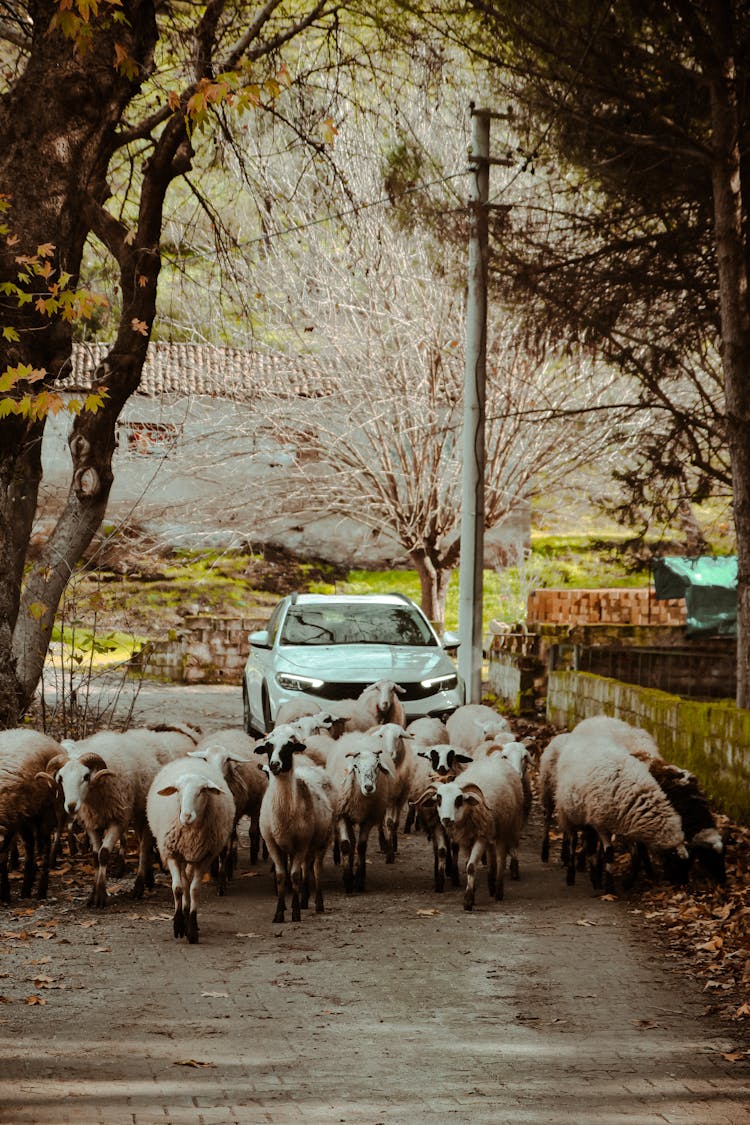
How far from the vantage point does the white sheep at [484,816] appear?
9.18 metres

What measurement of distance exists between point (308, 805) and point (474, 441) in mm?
7959

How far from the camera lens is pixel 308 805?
29.6ft

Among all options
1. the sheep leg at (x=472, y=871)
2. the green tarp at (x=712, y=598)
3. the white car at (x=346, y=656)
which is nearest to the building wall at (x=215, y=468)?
the green tarp at (x=712, y=598)

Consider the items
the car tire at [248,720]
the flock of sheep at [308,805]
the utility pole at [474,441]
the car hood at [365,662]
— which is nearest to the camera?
the flock of sheep at [308,805]

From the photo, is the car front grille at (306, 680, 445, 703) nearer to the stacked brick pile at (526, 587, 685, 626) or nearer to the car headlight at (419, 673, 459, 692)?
the car headlight at (419, 673, 459, 692)

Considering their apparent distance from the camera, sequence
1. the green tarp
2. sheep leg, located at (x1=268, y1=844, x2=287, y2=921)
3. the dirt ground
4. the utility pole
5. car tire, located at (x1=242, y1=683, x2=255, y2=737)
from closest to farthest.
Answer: the dirt ground → sheep leg, located at (x1=268, y1=844, x2=287, y2=921) → the utility pole → car tire, located at (x1=242, y1=683, x2=255, y2=737) → the green tarp

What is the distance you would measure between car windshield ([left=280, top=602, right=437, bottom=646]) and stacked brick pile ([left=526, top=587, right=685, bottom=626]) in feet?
40.8

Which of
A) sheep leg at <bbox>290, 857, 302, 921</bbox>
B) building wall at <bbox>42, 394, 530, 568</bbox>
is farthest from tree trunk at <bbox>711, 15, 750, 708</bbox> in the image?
building wall at <bbox>42, 394, 530, 568</bbox>

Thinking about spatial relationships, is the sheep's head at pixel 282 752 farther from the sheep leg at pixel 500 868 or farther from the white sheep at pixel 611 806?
the white sheep at pixel 611 806

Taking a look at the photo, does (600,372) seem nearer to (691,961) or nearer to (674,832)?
(674,832)

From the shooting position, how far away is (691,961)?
7.69m

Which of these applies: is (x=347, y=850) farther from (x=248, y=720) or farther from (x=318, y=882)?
(x=248, y=720)

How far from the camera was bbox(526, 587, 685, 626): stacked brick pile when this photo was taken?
28375 millimetres

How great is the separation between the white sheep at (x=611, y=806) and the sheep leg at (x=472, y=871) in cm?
95
